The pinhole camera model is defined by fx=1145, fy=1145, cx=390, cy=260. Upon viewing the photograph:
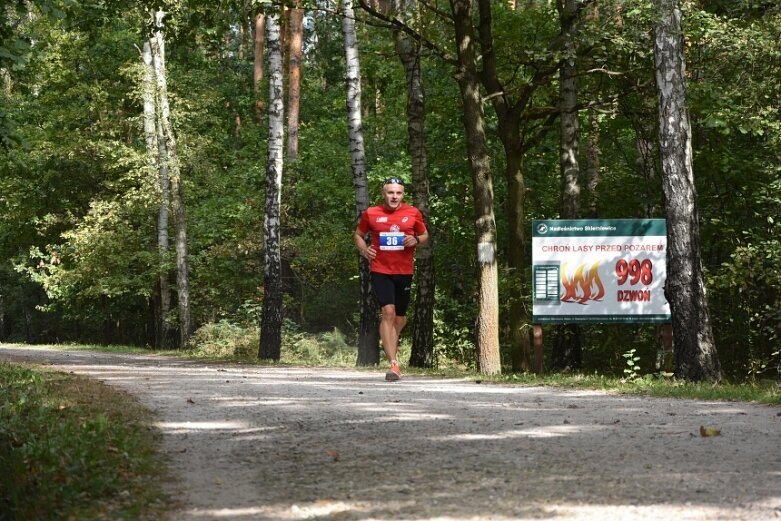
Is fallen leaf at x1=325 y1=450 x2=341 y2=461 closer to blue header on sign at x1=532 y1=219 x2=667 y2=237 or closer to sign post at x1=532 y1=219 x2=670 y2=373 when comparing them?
sign post at x1=532 y1=219 x2=670 y2=373

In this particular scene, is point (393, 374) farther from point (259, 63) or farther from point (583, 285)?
point (259, 63)

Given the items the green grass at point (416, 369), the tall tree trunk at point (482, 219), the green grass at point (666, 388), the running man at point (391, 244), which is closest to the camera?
the green grass at point (666, 388)

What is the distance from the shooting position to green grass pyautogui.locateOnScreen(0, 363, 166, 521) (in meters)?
5.64

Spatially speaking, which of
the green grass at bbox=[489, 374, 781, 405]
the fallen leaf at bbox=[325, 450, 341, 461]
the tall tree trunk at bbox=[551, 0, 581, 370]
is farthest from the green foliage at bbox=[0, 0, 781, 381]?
the fallen leaf at bbox=[325, 450, 341, 461]

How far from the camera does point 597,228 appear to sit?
52.9 feet

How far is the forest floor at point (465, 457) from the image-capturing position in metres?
5.39

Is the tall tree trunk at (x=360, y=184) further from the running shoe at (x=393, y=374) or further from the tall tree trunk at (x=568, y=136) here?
the running shoe at (x=393, y=374)

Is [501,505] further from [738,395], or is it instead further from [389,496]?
[738,395]

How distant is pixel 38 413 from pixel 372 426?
2884mm

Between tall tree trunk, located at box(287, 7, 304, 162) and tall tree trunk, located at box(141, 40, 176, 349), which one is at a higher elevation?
tall tree trunk, located at box(287, 7, 304, 162)

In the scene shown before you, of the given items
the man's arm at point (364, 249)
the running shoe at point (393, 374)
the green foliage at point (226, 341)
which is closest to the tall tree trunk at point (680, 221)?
the running shoe at point (393, 374)

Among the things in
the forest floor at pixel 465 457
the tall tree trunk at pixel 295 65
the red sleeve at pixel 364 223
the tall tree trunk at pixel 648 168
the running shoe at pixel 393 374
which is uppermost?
the tall tree trunk at pixel 295 65

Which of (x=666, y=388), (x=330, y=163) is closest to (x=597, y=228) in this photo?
(x=666, y=388)

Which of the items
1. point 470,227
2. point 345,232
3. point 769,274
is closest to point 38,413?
point 769,274
